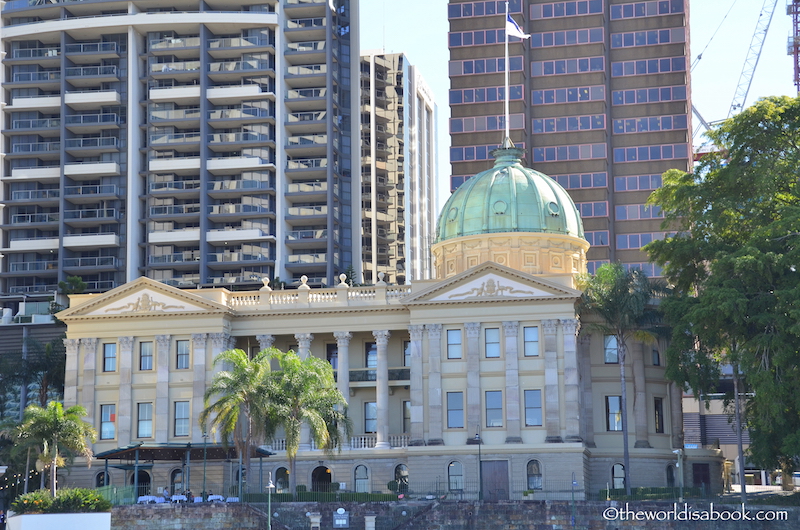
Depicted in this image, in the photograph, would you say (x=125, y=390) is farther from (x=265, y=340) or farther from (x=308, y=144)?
(x=308, y=144)

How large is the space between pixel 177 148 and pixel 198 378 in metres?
47.2

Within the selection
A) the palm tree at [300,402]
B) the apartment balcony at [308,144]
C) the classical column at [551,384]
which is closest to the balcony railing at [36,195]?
the apartment balcony at [308,144]

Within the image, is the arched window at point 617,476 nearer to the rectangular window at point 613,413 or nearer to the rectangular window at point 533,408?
the rectangular window at point 613,413

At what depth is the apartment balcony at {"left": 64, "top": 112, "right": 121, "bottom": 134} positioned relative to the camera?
449ft

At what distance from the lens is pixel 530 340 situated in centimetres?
9075

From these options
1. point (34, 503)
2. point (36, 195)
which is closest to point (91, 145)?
point (36, 195)

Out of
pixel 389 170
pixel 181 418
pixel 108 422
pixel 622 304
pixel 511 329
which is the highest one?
pixel 389 170

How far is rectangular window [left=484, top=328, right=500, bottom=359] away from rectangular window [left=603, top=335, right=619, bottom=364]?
30.2 feet

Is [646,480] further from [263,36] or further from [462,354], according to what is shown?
[263,36]

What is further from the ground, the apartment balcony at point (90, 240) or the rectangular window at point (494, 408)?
the apartment balcony at point (90, 240)

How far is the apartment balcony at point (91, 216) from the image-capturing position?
13488cm

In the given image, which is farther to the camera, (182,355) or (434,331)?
(182,355)

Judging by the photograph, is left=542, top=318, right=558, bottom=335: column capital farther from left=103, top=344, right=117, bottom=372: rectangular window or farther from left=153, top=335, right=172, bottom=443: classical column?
left=103, top=344, right=117, bottom=372: rectangular window

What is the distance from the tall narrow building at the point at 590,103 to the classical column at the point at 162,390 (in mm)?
55118
